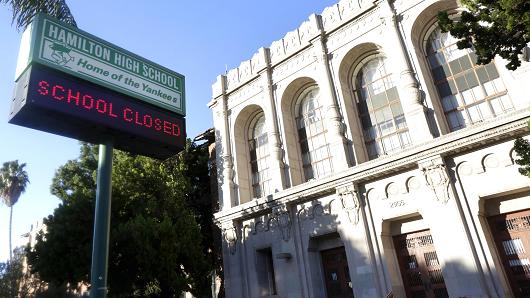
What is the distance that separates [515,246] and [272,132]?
35.7 ft

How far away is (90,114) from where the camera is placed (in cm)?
877

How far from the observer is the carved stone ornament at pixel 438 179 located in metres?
13.1

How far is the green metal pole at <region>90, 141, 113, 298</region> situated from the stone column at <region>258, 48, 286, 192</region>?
964 cm

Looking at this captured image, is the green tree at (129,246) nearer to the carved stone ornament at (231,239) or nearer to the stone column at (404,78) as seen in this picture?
the carved stone ornament at (231,239)

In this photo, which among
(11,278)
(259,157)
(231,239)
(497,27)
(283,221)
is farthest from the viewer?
(11,278)

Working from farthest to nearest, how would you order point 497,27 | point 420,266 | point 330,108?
point 330,108 < point 420,266 < point 497,27

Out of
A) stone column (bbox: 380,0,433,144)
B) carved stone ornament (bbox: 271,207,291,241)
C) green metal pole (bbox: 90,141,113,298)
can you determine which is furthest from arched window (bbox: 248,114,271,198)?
green metal pole (bbox: 90,141,113,298)

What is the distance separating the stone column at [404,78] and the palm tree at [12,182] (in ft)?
133

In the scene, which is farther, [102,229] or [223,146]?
[223,146]

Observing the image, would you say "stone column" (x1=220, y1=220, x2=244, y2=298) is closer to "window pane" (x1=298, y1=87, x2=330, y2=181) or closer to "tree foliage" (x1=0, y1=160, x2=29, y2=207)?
"window pane" (x1=298, y1=87, x2=330, y2=181)

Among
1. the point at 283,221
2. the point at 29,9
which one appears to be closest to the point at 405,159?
the point at 283,221

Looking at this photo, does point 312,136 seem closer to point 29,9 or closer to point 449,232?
point 449,232

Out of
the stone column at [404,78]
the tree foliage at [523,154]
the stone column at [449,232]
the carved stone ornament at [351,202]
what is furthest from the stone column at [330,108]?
the tree foliage at [523,154]

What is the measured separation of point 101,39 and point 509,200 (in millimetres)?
13296
